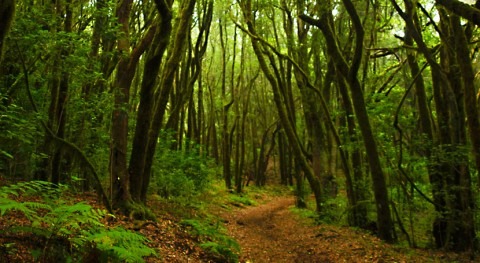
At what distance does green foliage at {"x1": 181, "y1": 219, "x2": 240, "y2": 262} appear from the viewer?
7.05 meters

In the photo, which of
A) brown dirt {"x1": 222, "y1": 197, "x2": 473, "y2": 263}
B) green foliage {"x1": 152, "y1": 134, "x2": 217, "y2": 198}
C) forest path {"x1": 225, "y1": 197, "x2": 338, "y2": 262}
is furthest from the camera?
green foliage {"x1": 152, "y1": 134, "x2": 217, "y2": 198}

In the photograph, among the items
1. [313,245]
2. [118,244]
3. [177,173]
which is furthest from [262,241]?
[118,244]

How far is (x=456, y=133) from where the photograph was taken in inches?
356

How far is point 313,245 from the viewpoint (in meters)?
9.57

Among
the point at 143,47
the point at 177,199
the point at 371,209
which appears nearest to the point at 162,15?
the point at 143,47

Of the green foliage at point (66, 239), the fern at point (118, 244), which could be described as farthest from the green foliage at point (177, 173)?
the green foliage at point (66, 239)

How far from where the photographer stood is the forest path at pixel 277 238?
850 cm

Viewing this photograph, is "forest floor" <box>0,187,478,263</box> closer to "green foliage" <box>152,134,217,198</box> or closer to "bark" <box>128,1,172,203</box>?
"green foliage" <box>152,134,217,198</box>

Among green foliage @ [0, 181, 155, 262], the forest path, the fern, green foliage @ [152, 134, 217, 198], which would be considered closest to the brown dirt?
the forest path

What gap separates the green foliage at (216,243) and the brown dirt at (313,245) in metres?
Result: 0.43

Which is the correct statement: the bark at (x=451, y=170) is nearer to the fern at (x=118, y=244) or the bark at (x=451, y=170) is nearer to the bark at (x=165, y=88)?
the bark at (x=165, y=88)

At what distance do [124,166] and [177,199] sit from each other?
4888mm

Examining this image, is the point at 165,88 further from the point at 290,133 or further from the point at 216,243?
the point at 290,133

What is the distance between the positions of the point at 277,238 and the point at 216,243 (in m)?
4.00
